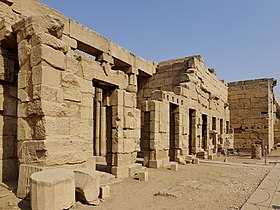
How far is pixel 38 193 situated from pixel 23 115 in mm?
2031

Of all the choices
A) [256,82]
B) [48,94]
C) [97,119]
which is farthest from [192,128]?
[48,94]

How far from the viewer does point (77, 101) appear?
19.0 ft

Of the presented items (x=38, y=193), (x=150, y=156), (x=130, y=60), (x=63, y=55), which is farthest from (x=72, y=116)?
(x=130, y=60)

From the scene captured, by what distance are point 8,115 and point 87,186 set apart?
2891 millimetres

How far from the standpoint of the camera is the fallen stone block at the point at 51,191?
3.73 meters

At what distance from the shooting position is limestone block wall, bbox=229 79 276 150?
1988 centimetres

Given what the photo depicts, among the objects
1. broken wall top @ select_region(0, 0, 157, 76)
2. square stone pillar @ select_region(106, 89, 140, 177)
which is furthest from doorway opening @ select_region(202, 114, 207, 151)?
square stone pillar @ select_region(106, 89, 140, 177)

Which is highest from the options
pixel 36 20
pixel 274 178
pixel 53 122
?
pixel 36 20

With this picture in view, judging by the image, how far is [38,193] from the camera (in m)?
3.76

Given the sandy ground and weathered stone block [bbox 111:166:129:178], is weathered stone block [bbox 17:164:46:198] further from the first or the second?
weathered stone block [bbox 111:166:129:178]

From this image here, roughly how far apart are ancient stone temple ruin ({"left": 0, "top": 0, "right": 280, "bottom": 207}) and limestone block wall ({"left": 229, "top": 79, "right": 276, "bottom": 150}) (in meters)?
5.56

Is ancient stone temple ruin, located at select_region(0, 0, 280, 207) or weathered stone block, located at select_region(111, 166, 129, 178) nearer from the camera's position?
ancient stone temple ruin, located at select_region(0, 0, 280, 207)

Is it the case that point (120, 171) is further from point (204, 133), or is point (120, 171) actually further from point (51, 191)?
point (204, 133)

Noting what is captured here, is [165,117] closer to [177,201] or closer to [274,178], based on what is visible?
[274,178]
